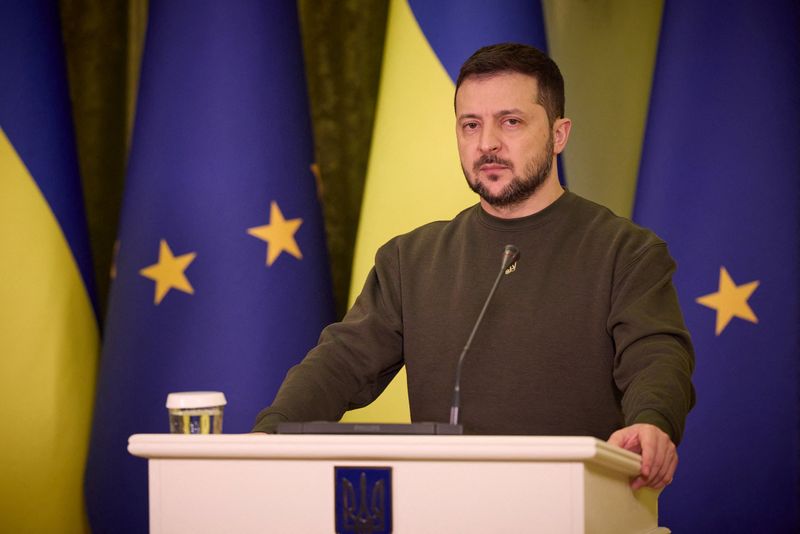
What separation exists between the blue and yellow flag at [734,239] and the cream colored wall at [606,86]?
47 centimetres

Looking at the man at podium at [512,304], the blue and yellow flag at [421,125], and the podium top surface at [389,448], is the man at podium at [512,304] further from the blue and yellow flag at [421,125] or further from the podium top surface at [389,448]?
the blue and yellow flag at [421,125]

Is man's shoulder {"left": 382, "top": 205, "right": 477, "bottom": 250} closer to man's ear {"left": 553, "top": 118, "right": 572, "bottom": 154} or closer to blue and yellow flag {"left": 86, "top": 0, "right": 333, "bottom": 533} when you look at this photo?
man's ear {"left": 553, "top": 118, "right": 572, "bottom": 154}

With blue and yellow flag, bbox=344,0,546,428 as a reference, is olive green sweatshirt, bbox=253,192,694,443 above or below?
below

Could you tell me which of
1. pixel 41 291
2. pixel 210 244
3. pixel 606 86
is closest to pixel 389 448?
pixel 210 244

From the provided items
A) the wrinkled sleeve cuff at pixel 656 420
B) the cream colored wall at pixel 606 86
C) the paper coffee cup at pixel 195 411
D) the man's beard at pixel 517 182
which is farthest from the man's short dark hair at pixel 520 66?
the cream colored wall at pixel 606 86

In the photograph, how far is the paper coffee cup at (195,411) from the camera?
5.45 ft

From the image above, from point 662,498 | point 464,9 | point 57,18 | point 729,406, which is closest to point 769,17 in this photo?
point 464,9

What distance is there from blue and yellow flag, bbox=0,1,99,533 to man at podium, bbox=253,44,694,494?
1.31 metres

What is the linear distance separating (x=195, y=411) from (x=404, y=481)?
1.68 ft

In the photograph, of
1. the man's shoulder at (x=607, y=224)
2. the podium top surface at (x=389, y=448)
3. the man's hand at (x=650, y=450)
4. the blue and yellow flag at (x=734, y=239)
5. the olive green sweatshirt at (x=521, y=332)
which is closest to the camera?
the podium top surface at (x=389, y=448)

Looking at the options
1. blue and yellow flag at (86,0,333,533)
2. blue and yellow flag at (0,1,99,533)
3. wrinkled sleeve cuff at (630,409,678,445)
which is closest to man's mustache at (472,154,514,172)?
wrinkled sleeve cuff at (630,409,678,445)

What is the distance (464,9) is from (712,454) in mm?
1587

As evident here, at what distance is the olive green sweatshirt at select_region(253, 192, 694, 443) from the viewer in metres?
2.09

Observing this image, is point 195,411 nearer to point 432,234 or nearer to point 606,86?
point 432,234
